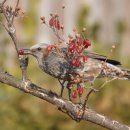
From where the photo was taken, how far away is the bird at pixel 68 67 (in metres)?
3.91

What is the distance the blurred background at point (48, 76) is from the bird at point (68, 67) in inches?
32.4

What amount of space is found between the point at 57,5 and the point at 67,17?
28 centimetres

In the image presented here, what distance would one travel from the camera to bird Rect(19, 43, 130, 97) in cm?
391

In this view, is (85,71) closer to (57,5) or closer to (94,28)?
(94,28)

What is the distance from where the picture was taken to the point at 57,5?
1006 cm

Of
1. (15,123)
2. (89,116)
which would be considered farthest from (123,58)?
(89,116)

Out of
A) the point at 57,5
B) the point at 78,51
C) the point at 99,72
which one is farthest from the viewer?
the point at 57,5

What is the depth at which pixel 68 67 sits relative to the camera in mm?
3912

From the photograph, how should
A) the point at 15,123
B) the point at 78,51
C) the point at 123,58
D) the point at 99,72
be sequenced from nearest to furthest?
the point at 78,51, the point at 99,72, the point at 15,123, the point at 123,58

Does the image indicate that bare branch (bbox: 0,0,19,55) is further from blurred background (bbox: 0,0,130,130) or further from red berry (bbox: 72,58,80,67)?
blurred background (bbox: 0,0,130,130)

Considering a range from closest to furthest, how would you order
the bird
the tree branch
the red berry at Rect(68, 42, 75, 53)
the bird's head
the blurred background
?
the red berry at Rect(68, 42, 75, 53) → the tree branch → the bird → the bird's head → the blurred background

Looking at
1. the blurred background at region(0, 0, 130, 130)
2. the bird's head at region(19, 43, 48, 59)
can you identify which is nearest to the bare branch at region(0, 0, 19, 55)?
the bird's head at region(19, 43, 48, 59)

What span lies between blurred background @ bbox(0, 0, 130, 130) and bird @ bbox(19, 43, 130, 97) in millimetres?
824

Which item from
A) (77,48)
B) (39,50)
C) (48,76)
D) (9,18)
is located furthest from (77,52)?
(48,76)
